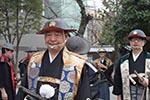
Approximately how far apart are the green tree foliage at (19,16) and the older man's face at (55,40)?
1473 centimetres

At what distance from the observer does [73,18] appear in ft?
102

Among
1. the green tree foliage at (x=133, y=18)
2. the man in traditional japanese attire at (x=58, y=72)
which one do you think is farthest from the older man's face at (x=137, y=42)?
the green tree foliage at (x=133, y=18)

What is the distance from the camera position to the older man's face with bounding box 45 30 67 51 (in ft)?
12.8

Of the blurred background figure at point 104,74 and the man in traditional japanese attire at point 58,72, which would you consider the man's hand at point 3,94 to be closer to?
the blurred background figure at point 104,74

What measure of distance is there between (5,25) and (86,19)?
6.52 metres

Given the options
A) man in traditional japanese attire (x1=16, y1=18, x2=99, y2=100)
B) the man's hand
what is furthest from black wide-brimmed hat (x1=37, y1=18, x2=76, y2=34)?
the man's hand

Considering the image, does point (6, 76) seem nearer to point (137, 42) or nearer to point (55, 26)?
point (137, 42)

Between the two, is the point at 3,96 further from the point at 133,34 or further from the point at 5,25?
the point at 5,25

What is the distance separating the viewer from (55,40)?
3.89 metres

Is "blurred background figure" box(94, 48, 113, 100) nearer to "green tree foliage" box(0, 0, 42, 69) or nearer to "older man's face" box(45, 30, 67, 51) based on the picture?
"older man's face" box(45, 30, 67, 51)

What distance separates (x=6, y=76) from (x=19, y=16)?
1199 cm

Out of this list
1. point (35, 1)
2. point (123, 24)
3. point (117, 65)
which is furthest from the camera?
point (35, 1)

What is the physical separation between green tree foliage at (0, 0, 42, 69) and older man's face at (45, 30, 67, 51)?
1473 cm

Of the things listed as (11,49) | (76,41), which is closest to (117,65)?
(76,41)
